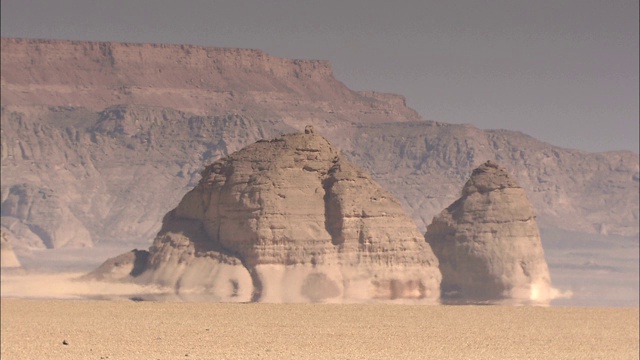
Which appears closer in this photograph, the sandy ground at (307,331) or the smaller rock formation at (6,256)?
the sandy ground at (307,331)

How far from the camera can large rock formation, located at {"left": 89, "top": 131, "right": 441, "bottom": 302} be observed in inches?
2975

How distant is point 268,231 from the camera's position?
248ft

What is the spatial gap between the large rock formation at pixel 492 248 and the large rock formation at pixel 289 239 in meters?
7.41

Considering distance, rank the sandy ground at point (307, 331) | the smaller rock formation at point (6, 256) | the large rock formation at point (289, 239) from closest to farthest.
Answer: the sandy ground at point (307, 331) < the large rock formation at point (289, 239) < the smaller rock formation at point (6, 256)

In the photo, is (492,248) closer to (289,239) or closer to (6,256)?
(289,239)

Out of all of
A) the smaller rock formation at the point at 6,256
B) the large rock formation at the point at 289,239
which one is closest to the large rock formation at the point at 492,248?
the large rock formation at the point at 289,239

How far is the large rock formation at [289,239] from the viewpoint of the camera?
75562mm

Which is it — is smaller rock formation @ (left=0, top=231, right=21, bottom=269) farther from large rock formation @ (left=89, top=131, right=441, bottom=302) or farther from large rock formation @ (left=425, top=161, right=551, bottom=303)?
large rock formation @ (left=425, top=161, right=551, bottom=303)

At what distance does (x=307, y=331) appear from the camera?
63281mm

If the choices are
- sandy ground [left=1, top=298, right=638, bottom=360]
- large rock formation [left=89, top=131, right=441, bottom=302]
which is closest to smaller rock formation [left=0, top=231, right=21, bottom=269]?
large rock formation [left=89, top=131, right=441, bottom=302]

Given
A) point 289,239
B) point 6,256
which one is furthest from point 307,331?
point 6,256

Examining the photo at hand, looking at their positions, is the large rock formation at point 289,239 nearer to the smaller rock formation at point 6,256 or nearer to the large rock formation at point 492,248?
the large rock formation at point 492,248

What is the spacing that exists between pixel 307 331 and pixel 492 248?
25.3 meters

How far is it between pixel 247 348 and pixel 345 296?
2052cm
